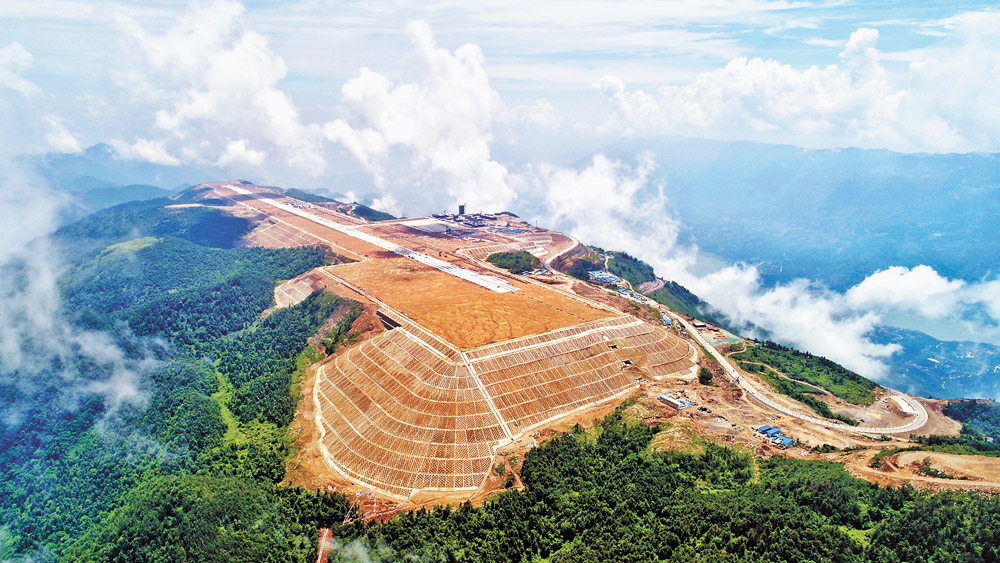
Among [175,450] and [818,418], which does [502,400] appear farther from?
[818,418]

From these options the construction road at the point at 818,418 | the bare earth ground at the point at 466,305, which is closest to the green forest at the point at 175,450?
the bare earth ground at the point at 466,305

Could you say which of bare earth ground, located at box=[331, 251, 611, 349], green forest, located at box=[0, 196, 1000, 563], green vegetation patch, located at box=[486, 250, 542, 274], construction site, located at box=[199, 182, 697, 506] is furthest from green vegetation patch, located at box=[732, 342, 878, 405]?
green vegetation patch, located at box=[486, 250, 542, 274]

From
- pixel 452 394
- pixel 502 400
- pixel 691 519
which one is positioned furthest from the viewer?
Result: pixel 502 400

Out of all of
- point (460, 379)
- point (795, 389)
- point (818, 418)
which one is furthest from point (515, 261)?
point (818, 418)

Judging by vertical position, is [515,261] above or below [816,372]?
below

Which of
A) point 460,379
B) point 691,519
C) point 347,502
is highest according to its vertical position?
point 691,519

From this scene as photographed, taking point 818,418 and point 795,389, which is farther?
point 795,389

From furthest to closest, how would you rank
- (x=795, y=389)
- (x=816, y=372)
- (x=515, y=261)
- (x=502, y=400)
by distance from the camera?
(x=515, y=261), (x=816, y=372), (x=795, y=389), (x=502, y=400)

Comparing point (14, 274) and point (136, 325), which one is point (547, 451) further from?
point (14, 274)

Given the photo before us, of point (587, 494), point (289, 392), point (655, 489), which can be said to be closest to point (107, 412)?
point (289, 392)
